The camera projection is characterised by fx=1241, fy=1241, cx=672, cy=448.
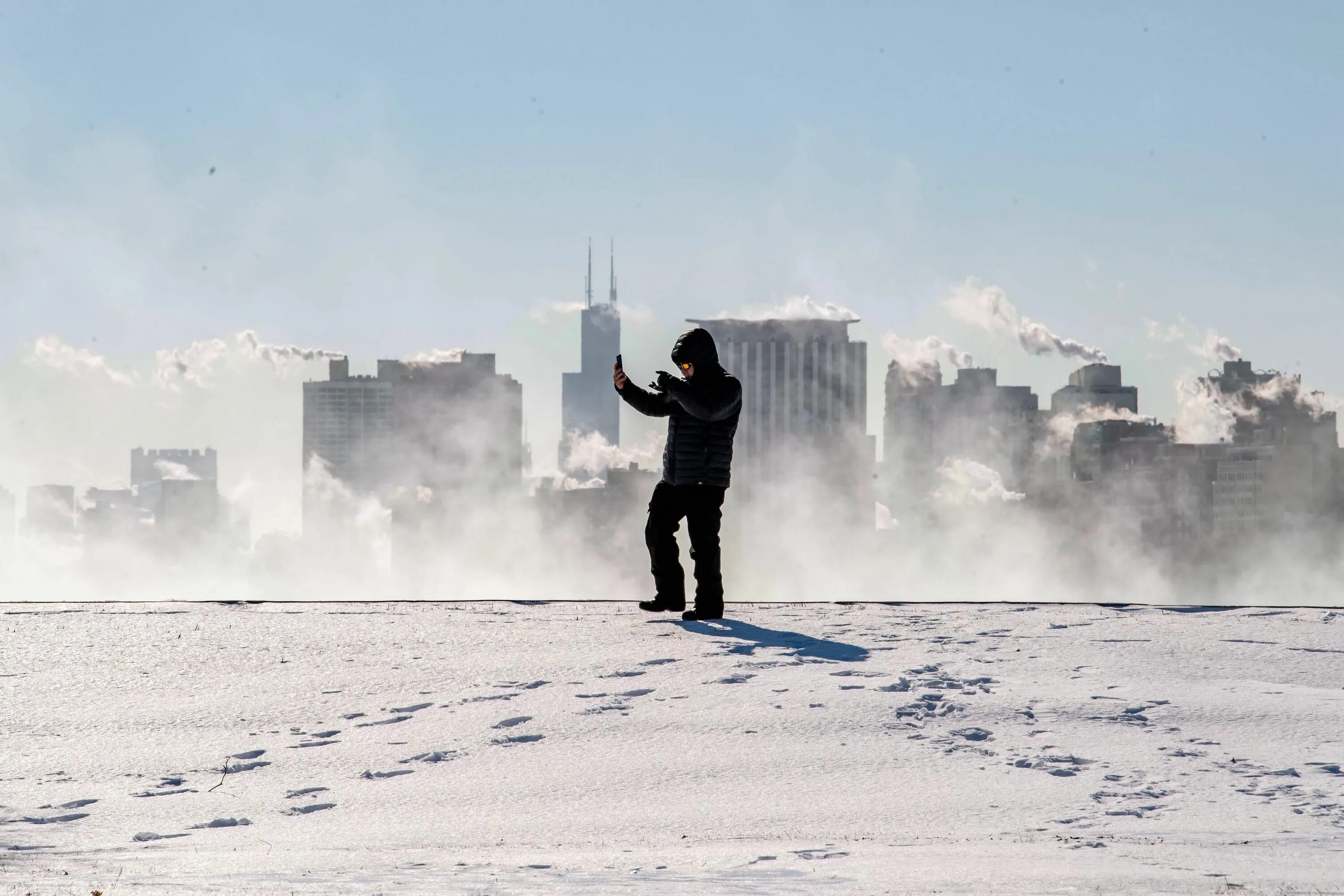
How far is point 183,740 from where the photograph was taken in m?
5.70

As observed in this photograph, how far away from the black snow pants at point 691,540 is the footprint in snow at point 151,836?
4.65m

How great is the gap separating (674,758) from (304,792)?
1.52m

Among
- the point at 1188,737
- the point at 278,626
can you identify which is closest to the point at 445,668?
the point at 278,626

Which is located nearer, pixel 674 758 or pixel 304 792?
pixel 304 792

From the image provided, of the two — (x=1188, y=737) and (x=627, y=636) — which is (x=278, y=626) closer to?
(x=627, y=636)

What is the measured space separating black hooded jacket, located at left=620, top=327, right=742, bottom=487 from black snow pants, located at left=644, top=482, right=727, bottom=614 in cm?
11

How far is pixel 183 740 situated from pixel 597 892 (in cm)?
277

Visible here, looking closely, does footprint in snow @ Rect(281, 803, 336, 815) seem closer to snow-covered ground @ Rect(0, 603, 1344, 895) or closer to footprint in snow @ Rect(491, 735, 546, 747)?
snow-covered ground @ Rect(0, 603, 1344, 895)

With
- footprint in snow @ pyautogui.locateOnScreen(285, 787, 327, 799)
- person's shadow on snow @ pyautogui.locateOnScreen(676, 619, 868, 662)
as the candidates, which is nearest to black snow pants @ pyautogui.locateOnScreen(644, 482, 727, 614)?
person's shadow on snow @ pyautogui.locateOnScreen(676, 619, 868, 662)

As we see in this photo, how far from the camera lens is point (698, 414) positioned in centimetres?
870

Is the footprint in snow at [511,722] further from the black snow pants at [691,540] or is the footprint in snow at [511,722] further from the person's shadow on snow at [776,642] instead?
the black snow pants at [691,540]

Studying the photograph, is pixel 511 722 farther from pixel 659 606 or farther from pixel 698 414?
pixel 698 414

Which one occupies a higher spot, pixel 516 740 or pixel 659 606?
pixel 659 606

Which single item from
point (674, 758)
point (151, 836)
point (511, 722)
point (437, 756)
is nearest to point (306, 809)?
point (151, 836)
